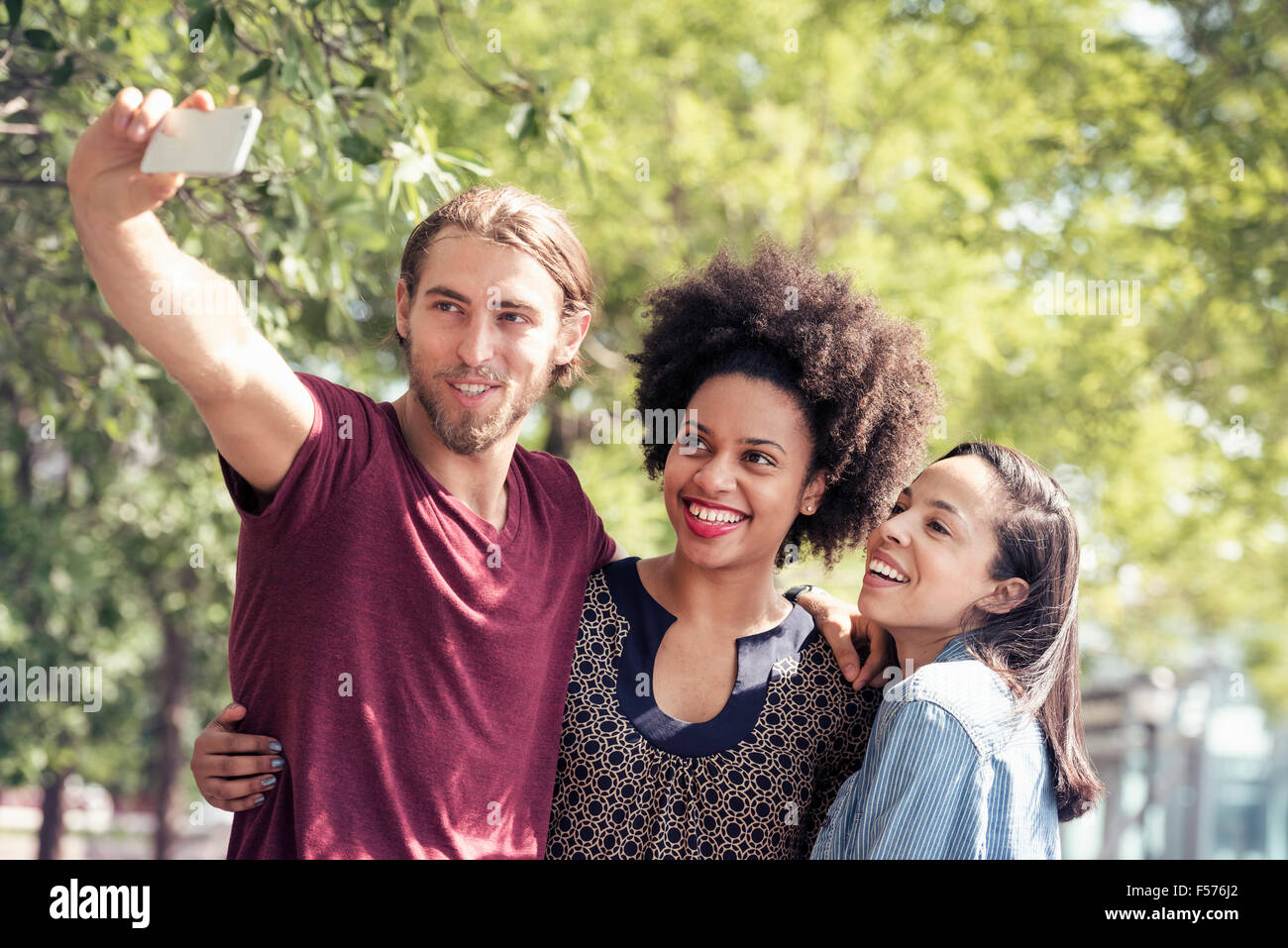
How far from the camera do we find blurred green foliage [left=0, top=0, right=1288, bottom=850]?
6680mm

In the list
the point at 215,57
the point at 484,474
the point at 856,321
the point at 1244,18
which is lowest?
the point at 484,474

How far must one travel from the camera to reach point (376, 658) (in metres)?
2.50

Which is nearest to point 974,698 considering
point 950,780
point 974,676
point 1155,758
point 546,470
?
point 974,676

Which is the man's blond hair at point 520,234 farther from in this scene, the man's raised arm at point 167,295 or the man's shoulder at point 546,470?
the man's raised arm at point 167,295

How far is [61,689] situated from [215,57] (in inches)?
192

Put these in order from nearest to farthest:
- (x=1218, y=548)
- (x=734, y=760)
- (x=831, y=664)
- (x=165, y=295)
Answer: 1. (x=165, y=295)
2. (x=734, y=760)
3. (x=831, y=664)
4. (x=1218, y=548)

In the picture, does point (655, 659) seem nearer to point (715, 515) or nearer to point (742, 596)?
point (742, 596)

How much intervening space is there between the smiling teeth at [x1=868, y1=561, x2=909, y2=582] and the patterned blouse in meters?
0.35

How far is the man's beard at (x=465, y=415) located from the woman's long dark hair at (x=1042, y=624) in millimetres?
1139

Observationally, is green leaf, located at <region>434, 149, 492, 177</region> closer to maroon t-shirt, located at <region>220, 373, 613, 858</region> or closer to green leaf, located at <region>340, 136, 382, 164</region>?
green leaf, located at <region>340, 136, 382, 164</region>

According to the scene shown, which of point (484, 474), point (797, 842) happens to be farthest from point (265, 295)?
point (797, 842)

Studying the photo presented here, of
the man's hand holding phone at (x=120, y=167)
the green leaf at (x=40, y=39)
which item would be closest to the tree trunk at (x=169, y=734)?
the green leaf at (x=40, y=39)

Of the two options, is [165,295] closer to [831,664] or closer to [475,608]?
[475,608]

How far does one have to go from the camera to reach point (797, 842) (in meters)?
2.88
